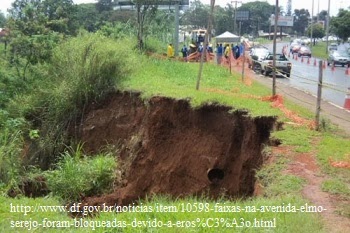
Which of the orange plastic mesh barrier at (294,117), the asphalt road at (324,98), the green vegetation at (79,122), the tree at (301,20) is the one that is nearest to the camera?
the green vegetation at (79,122)

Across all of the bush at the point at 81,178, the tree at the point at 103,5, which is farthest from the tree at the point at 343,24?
the bush at the point at 81,178

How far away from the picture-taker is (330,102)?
16609mm

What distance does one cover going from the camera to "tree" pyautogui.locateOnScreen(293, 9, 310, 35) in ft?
348

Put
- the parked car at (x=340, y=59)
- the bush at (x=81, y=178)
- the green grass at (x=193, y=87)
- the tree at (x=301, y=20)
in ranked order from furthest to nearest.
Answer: the tree at (x=301, y=20) < the parked car at (x=340, y=59) < the green grass at (x=193, y=87) < the bush at (x=81, y=178)

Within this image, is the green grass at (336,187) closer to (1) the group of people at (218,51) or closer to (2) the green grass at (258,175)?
(2) the green grass at (258,175)

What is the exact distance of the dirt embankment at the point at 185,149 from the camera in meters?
9.55

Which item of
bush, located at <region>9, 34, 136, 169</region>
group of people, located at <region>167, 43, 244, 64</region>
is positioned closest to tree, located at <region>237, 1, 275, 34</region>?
group of people, located at <region>167, 43, 244, 64</region>

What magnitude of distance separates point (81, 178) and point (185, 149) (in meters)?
2.42

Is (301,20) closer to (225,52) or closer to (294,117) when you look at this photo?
(225,52)

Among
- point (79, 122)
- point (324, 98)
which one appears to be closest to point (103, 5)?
point (324, 98)

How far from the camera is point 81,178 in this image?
10422mm

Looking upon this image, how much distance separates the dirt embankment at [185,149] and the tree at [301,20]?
99587 mm

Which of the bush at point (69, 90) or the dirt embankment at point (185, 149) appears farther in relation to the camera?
the bush at point (69, 90)

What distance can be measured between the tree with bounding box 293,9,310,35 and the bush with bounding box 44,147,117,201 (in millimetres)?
100890
